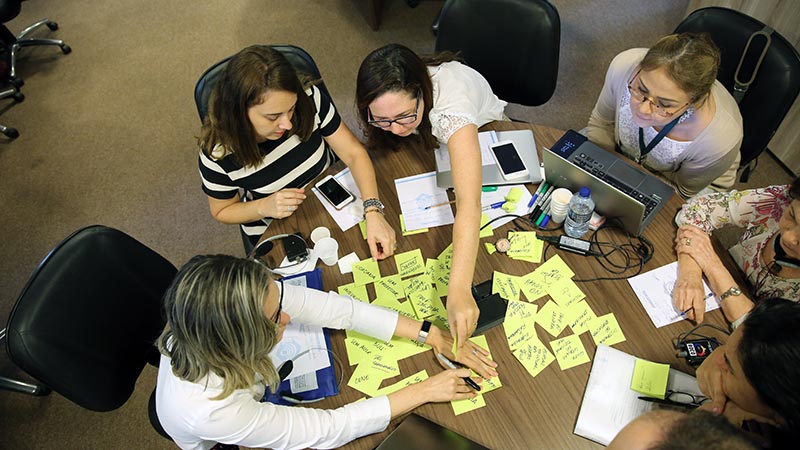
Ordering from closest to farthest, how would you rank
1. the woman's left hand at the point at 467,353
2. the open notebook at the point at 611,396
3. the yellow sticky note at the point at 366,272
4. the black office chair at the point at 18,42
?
the open notebook at the point at 611,396 < the woman's left hand at the point at 467,353 < the yellow sticky note at the point at 366,272 < the black office chair at the point at 18,42

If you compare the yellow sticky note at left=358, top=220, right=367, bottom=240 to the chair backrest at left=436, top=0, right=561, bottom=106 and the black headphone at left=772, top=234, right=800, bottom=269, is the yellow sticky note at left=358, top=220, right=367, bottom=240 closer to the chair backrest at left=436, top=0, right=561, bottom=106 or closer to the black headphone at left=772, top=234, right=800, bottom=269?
the chair backrest at left=436, top=0, right=561, bottom=106

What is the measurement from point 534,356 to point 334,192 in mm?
885

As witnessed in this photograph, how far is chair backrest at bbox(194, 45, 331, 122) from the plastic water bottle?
40.7 inches

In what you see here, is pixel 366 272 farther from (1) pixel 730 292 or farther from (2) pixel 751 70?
(2) pixel 751 70

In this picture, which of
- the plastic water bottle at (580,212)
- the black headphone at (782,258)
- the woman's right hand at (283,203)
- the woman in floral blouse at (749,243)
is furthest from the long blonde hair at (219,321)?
the black headphone at (782,258)

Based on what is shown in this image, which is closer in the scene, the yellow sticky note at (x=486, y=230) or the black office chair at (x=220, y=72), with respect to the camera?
the yellow sticky note at (x=486, y=230)

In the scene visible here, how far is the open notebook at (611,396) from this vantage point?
1.29m

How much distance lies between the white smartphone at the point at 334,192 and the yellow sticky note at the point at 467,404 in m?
0.79

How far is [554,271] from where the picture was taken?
156 centimetres

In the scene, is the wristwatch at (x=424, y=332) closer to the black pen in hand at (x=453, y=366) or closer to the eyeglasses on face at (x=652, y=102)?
the black pen in hand at (x=453, y=366)

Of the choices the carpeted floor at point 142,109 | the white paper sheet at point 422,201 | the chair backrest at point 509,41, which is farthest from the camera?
the carpeted floor at point 142,109

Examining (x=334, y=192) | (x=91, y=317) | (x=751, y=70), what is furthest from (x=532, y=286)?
(x=91, y=317)

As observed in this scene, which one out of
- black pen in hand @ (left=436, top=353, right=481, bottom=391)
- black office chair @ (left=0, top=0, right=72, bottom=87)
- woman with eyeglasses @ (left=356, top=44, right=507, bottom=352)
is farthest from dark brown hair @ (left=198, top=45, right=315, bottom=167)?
black office chair @ (left=0, top=0, right=72, bottom=87)

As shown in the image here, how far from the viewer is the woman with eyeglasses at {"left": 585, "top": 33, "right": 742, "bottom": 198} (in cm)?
159
